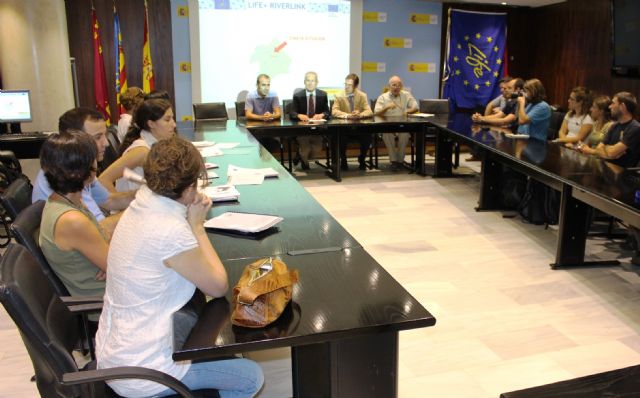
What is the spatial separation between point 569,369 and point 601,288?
114cm

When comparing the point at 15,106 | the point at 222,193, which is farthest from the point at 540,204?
the point at 15,106

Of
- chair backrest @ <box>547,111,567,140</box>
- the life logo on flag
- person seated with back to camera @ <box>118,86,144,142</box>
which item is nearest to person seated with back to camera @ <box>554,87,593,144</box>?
chair backrest @ <box>547,111,567,140</box>

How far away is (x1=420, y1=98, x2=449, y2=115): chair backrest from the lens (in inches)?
295

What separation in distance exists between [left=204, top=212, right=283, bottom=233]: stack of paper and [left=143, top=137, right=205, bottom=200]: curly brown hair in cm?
80

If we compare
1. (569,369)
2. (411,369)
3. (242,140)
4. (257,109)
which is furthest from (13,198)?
(257,109)

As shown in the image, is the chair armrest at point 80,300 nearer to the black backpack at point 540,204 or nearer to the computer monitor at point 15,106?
the black backpack at point 540,204

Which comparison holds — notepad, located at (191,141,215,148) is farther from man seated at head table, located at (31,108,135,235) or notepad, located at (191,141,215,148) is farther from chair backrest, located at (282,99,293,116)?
chair backrest, located at (282,99,293,116)

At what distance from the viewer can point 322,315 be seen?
1665 mm

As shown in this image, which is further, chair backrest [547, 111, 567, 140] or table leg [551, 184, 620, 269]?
chair backrest [547, 111, 567, 140]

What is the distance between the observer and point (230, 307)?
5.70ft

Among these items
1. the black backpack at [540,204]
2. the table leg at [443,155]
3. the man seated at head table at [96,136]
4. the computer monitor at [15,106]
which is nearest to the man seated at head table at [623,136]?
the black backpack at [540,204]

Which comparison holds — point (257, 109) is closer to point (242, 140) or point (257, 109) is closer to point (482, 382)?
point (242, 140)

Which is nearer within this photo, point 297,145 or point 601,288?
point 601,288

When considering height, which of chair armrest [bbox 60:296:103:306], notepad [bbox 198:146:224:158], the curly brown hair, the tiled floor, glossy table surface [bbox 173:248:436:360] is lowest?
the tiled floor
